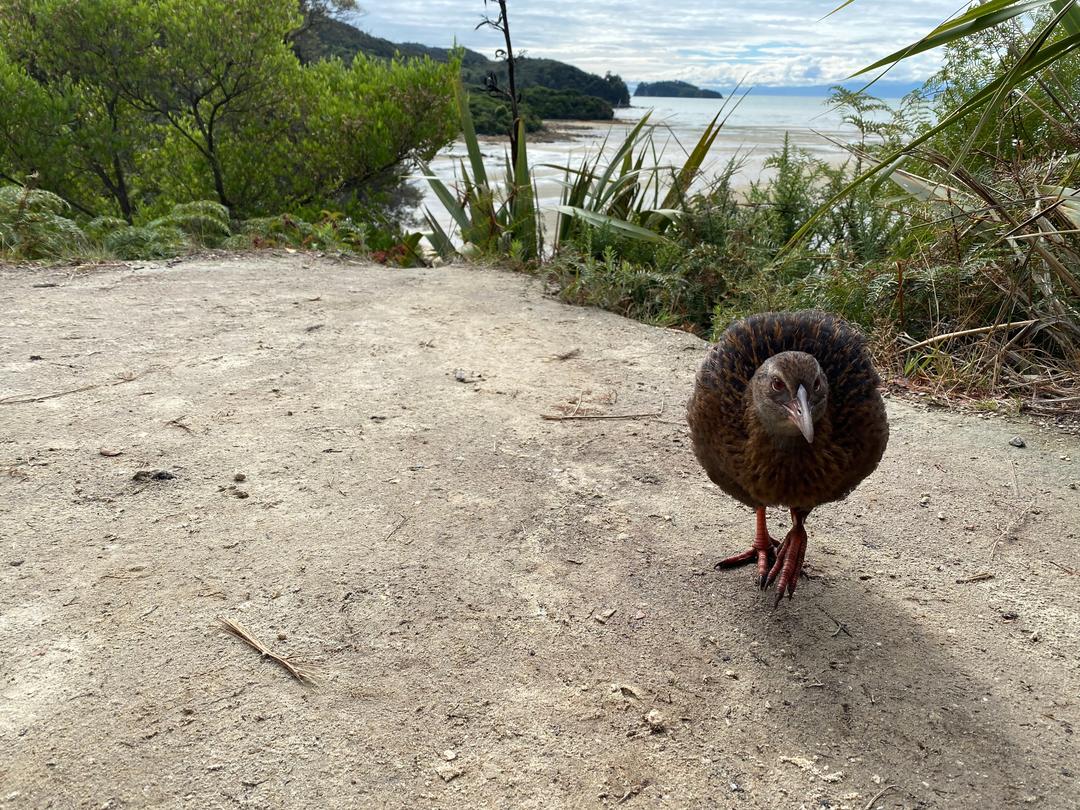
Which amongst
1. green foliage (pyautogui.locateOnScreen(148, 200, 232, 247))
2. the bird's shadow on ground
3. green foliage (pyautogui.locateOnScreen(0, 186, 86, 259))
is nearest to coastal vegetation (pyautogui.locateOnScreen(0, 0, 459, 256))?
green foliage (pyautogui.locateOnScreen(148, 200, 232, 247))

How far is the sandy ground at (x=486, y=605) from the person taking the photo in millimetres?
2035

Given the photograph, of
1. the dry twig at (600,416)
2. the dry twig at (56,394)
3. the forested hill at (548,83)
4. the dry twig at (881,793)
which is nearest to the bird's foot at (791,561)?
the dry twig at (881,793)

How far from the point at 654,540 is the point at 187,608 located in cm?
170

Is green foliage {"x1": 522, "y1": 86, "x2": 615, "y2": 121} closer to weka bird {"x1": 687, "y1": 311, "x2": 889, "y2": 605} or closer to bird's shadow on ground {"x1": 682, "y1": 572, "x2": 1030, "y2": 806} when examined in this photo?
weka bird {"x1": 687, "y1": 311, "x2": 889, "y2": 605}

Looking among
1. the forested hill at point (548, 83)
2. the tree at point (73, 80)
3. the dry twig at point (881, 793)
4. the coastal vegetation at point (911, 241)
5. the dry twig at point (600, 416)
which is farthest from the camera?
the forested hill at point (548, 83)

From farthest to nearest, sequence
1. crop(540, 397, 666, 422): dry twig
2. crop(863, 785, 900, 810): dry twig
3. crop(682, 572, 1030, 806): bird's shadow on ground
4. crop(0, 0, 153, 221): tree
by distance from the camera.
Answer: crop(0, 0, 153, 221): tree, crop(540, 397, 666, 422): dry twig, crop(682, 572, 1030, 806): bird's shadow on ground, crop(863, 785, 900, 810): dry twig


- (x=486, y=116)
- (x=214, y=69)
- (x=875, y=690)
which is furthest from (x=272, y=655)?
(x=486, y=116)

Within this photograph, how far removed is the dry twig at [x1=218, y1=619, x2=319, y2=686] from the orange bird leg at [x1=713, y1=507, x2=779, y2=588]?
1.49 metres

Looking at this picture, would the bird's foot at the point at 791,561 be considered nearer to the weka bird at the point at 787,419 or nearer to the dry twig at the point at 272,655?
the weka bird at the point at 787,419

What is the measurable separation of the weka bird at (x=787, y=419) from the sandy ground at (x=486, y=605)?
0.40 m

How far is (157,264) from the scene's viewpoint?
6707 mm

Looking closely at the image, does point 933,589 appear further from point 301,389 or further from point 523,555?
point 301,389

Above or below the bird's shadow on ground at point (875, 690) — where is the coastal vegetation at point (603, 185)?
above

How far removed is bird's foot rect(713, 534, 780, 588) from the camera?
9.33 ft
